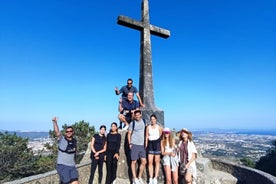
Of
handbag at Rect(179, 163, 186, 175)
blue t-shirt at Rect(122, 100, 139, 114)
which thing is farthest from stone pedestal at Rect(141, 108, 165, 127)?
handbag at Rect(179, 163, 186, 175)

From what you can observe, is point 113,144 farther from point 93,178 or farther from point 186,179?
point 186,179

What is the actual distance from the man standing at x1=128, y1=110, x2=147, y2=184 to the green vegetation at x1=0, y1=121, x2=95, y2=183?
98.7ft

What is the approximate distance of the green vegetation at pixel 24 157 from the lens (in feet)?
114

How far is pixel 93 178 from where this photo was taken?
7.02 metres

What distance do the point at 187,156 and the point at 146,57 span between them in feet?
14.0

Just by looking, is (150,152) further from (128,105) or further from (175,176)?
(128,105)

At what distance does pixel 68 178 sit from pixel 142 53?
537 centimetres

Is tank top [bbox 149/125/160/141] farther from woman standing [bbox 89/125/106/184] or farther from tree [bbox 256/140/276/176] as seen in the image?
tree [bbox 256/140/276/176]

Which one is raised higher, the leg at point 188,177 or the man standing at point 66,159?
the man standing at point 66,159

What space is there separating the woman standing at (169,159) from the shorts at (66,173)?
2298 millimetres

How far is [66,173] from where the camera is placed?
5043 millimetres

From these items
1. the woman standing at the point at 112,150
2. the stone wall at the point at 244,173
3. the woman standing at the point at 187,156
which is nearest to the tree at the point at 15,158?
the woman standing at the point at 112,150

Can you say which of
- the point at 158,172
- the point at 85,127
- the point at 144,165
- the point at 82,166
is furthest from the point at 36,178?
the point at 85,127

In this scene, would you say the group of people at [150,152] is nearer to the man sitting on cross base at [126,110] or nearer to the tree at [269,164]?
the man sitting on cross base at [126,110]
